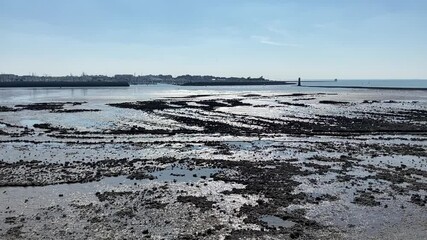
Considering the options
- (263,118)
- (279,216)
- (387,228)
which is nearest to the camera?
(387,228)

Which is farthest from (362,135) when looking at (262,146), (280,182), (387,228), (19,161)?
(19,161)

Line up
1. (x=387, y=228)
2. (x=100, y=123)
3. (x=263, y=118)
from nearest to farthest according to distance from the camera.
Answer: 1. (x=387, y=228)
2. (x=100, y=123)
3. (x=263, y=118)

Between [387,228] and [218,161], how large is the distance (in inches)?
468

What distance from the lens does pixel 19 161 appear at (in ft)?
78.2

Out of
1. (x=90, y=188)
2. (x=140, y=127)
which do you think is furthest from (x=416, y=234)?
(x=140, y=127)

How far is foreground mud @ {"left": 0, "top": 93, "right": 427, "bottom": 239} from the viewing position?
515 inches

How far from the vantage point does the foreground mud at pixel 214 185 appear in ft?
42.9

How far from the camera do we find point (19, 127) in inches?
1619

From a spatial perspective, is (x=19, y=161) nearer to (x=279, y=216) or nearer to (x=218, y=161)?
(x=218, y=161)

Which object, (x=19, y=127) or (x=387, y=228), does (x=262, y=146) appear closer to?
(x=387, y=228)

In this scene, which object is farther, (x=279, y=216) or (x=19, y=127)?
(x=19, y=127)

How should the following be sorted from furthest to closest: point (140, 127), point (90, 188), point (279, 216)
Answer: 1. point (140, 127)
2. point (90, 188)
3. point (279, 216)

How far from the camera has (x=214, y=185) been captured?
18375 mm

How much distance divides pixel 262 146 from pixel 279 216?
1566cm
